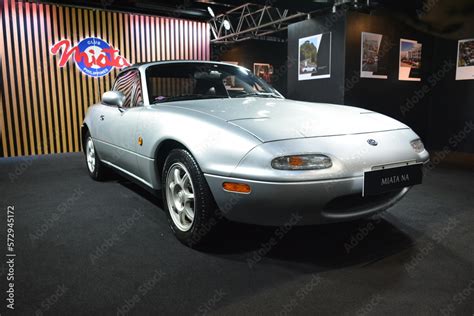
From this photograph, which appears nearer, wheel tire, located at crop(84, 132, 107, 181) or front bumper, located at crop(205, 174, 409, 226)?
front bumper, located at crop(205, 174, 409, 226)

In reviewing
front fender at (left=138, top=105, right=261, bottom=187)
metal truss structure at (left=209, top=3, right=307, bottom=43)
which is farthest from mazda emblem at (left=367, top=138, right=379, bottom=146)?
metal truss structure at (left=209, top=3, right=307, bottom=43)

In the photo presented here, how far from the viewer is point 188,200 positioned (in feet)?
7.46

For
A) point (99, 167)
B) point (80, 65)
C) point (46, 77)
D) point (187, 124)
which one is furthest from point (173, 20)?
point (187, 124)

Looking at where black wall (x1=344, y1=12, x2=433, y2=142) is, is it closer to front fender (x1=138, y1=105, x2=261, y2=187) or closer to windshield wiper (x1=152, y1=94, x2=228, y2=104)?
windshield wiper (x1=152, y1=94, x2=228, y2=104)

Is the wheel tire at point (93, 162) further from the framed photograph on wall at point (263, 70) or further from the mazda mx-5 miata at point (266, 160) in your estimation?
the framed photograph on wall at point (263, 70)

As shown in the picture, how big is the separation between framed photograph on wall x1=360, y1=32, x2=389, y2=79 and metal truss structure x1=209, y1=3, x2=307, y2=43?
2.82 meters

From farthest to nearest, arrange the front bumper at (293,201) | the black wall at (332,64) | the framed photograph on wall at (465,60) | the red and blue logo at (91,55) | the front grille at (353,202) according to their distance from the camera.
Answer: the red and blue logo at (91,55) < the framed photograph on wall at (465,60) < the black wall at (332,64) < the front grille at (353,202) < the front bumper at (293,201)

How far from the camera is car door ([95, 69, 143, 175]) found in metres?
2.83

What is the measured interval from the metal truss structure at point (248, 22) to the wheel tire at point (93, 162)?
5.52 metres

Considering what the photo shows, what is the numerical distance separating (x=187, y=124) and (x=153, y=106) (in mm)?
624

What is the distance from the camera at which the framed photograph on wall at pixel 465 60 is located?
5.80 metres

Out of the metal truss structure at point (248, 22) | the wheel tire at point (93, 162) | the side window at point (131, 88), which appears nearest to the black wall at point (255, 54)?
the metal truss structure at point (248, 22)

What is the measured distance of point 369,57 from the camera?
566 centimetres

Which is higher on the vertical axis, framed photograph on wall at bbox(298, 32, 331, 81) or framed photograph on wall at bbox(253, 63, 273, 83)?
framed photograph on wall at bbox(253, 63, 273, 83)
